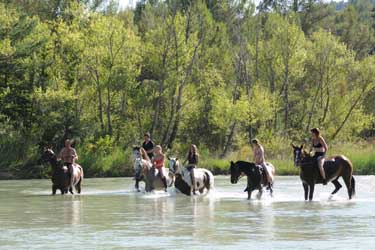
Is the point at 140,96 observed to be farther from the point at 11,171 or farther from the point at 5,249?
the point at 5,249

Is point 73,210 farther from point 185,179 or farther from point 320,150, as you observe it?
point 320,150

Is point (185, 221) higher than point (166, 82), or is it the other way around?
point (166, 82)

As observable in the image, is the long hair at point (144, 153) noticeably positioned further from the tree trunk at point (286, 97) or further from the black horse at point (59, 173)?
the tree trunk at point (286, 97)

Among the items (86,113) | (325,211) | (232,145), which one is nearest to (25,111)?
(86,113)

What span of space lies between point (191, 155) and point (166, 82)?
29221 mm

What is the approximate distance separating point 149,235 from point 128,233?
60cm

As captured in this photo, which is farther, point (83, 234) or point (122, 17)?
point (122, 17)

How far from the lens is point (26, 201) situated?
27.9 metres

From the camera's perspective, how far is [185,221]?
2066 cm

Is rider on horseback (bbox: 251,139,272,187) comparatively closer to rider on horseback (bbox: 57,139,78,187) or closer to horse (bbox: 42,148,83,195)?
rider on horseback (bbox: 57,139,78,187)

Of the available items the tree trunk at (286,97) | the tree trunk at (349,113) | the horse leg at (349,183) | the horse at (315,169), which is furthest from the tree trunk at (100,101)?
the horse leg at (349,183)

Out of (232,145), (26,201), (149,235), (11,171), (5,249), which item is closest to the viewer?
(5,249)

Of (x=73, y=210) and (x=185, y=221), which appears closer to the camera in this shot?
(x=185, y=221)

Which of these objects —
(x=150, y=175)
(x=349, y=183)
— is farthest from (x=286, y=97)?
(x=349, y=183)
